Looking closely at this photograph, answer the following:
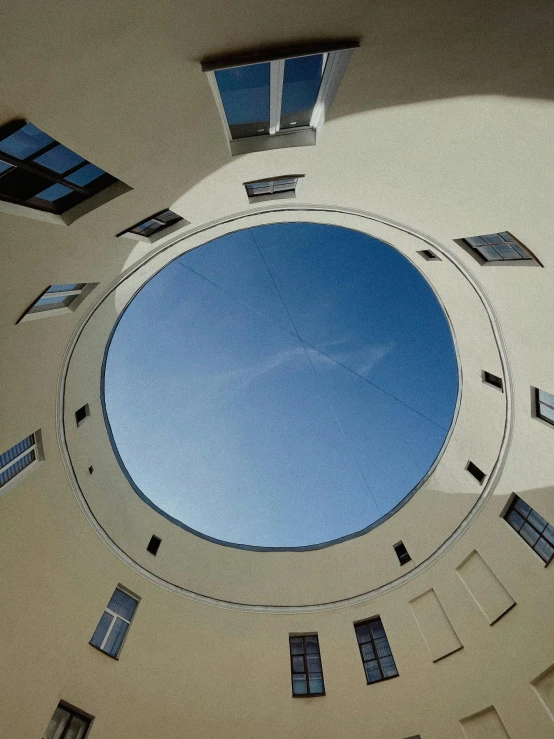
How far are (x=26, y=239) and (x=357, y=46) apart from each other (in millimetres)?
5945

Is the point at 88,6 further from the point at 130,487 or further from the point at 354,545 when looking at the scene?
the point at 354,545

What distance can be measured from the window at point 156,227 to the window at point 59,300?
1731 mm

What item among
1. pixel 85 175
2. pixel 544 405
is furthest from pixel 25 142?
pixel 544 405

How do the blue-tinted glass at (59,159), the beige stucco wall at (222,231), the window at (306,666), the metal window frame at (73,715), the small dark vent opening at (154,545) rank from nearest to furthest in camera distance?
the beige stucco wall at (222,231) → the blue-tinted glass at (59,159) → the metal window frame at (73,715) → the window at (306,666) → the small dark vent opening at (154,545)

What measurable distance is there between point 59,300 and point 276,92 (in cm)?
693

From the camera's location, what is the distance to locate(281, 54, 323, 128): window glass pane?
6594 millimetres

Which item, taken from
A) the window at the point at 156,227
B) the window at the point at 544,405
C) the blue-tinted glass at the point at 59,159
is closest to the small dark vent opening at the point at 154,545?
the window at the point at 156,227

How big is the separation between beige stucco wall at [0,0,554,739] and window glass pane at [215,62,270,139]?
366 millimetres

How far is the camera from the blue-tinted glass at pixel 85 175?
7.53 m

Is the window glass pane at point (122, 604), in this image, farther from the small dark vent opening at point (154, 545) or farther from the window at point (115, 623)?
the small dark vent opening at point (154, 545)

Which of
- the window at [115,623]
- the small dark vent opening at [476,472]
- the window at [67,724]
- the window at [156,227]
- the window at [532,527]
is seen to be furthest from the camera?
the small dark vent opening at [476,472]

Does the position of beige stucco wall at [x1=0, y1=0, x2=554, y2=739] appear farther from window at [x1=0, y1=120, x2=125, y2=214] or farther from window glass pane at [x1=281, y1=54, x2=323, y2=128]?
window glass pane at [x1=281, y1=54, x2=323, y2=128]

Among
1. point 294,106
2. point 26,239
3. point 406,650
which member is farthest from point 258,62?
point 406,650

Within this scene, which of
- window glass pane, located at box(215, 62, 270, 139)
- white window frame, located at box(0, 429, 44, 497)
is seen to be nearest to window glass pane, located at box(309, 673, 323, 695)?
white window frame, located at box(0, 429, 44, 497)
